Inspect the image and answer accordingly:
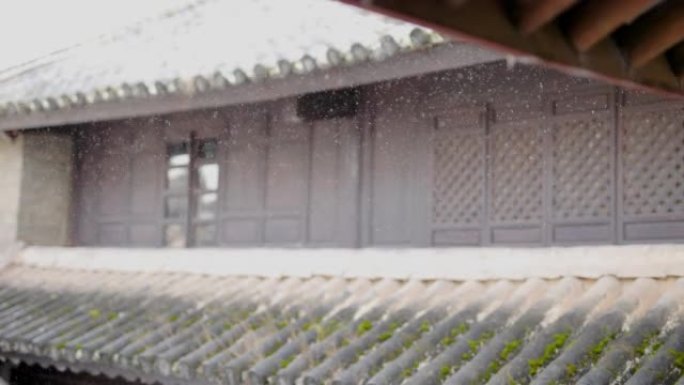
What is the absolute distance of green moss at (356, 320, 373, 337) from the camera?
18.9ft

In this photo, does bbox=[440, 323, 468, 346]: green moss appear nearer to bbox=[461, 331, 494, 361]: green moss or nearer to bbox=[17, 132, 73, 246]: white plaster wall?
bbox=[461, 331, 494, 361]: green moss

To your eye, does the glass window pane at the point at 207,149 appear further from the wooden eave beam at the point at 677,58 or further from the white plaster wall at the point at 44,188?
the wooden eave beam at the point at 677,58

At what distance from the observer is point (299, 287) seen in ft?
22.9

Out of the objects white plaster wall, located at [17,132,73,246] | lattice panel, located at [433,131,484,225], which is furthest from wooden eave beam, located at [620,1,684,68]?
white plaster wall, located at [17,132,73,246]

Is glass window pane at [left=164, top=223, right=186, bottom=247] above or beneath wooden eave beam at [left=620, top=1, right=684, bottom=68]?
beneath

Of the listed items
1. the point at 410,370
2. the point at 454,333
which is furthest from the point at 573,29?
the point at 454,333

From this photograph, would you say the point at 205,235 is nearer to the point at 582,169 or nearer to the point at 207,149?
the point at 207,149

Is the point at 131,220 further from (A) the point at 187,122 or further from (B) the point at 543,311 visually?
(B) the point at 543,311

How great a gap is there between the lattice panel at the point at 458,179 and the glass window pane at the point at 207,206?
7.87 feet

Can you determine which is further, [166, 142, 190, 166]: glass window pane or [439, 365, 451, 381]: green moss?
[166, 142, 190, 166]: glass window pane

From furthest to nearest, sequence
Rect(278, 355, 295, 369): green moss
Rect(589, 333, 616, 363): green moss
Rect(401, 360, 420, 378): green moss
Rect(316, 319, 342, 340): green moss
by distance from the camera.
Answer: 1. Rect(316, 319, 342, 340): green moss
2. Rect(278, 355, 295, 369): green moss
3. Rect(401, 360, 420, 378): green moss
4. Rect(589, 333, 616, 363): green moss

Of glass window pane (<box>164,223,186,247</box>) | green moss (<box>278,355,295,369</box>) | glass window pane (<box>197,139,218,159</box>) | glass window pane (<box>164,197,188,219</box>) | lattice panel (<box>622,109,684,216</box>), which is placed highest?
glass window pane (<box>197,139,218,159</box>)

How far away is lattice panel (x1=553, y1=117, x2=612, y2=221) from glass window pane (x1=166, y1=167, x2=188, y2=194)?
12.4 ft

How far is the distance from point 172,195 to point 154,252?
62 centimetres
